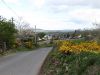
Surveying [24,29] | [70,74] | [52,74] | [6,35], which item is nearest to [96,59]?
[70,74]

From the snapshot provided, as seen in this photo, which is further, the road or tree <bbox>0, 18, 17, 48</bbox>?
tree <bbox>0, 18, 17, 48</bbox>

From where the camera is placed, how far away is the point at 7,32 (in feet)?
178

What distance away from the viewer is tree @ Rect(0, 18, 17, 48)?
53.0 meters

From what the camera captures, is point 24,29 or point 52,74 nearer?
point 52,74

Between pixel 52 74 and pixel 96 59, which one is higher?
pixel 96 59

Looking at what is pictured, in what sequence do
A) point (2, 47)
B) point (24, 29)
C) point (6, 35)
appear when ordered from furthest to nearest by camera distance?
→ point (24, 29) < point (6, 35) < point (2, 47)

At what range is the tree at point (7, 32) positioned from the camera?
53031 mm

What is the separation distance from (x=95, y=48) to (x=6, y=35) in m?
36.0

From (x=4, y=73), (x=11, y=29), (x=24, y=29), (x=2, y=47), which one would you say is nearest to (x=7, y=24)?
(x=11, y=29)

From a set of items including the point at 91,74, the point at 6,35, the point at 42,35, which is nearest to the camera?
the point at 91,74

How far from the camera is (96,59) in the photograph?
12.1m

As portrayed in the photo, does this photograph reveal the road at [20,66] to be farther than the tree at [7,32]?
No

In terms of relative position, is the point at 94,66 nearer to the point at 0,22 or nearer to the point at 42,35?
the point at 0,22

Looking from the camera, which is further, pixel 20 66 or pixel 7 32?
pixel 7 32
